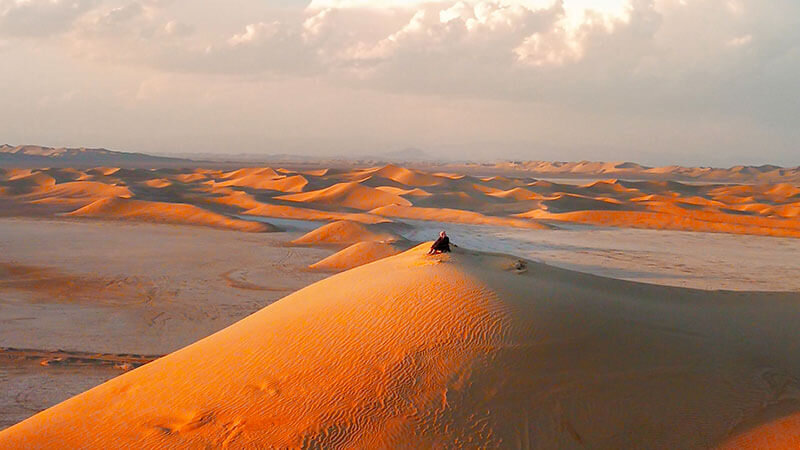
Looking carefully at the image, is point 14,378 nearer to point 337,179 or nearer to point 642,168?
point 337,179

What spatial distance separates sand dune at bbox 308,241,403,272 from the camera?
61.1 feet

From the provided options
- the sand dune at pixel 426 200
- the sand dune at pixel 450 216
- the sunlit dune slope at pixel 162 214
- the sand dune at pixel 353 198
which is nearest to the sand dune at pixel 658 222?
the sand dune at pixel 426 200

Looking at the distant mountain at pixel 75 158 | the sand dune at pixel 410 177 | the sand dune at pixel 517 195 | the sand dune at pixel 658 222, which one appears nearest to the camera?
the sand dune at pixel 658 222

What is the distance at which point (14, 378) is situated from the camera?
8.81m

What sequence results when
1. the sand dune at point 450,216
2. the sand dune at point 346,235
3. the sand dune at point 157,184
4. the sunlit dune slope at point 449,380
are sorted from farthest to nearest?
the sand dune at point 157,184 → the sand dune at point 450,216 → the sand dune at point 346,235 → the sunlit dune slope at point 449,380

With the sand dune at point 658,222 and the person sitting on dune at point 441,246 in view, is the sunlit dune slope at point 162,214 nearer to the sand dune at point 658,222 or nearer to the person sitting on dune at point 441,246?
the sand dune at point 658,222

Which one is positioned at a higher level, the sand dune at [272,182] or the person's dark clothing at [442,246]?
the person's dark clothing at [442,246]

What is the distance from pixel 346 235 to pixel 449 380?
1832cm

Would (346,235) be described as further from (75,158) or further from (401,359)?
(75,158)

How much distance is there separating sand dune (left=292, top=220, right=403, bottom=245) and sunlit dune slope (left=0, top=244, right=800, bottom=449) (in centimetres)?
1531

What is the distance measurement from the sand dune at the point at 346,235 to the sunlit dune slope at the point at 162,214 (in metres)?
4.12

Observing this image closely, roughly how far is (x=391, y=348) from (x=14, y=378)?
5462 millimetres

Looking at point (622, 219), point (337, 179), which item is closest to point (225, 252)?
point (622, 219)

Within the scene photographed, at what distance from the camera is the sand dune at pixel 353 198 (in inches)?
1662
